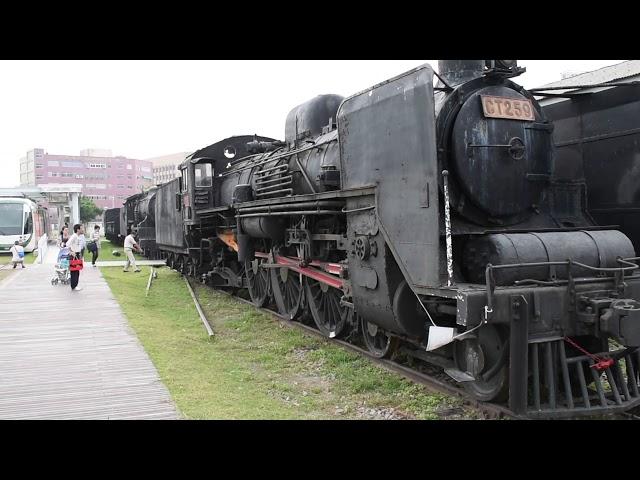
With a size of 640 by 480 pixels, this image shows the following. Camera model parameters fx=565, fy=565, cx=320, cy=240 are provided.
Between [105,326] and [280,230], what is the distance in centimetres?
302

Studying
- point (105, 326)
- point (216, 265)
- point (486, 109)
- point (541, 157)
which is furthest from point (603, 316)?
point (216, 265)

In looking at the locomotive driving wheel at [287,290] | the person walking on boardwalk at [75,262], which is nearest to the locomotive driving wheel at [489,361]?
the locomotive driving wheel at [287,290]

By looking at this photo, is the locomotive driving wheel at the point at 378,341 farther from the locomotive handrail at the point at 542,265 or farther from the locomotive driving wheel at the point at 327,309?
the locomotive handrail at the point at 542,265

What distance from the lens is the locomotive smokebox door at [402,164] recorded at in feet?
15.7

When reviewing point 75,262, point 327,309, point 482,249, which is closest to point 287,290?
point 327,309

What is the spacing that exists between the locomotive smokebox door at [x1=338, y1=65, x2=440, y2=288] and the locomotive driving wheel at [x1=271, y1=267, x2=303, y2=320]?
10.4 feet

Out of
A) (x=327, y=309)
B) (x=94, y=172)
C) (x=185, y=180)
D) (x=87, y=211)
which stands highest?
(x=94, y=172)

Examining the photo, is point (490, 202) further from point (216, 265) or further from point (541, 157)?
point (216, 265)

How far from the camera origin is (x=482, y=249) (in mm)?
4906

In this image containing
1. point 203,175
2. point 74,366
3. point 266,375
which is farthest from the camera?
point 203,175

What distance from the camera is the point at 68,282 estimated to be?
13.5 meters

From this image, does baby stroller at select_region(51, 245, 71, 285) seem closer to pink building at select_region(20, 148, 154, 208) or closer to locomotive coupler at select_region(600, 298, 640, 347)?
locomotive coupler at select_region(600, 298, 640, 347)

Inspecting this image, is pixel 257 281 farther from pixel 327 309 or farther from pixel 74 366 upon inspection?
pixel 74 366

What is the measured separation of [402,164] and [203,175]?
911 centimetres
